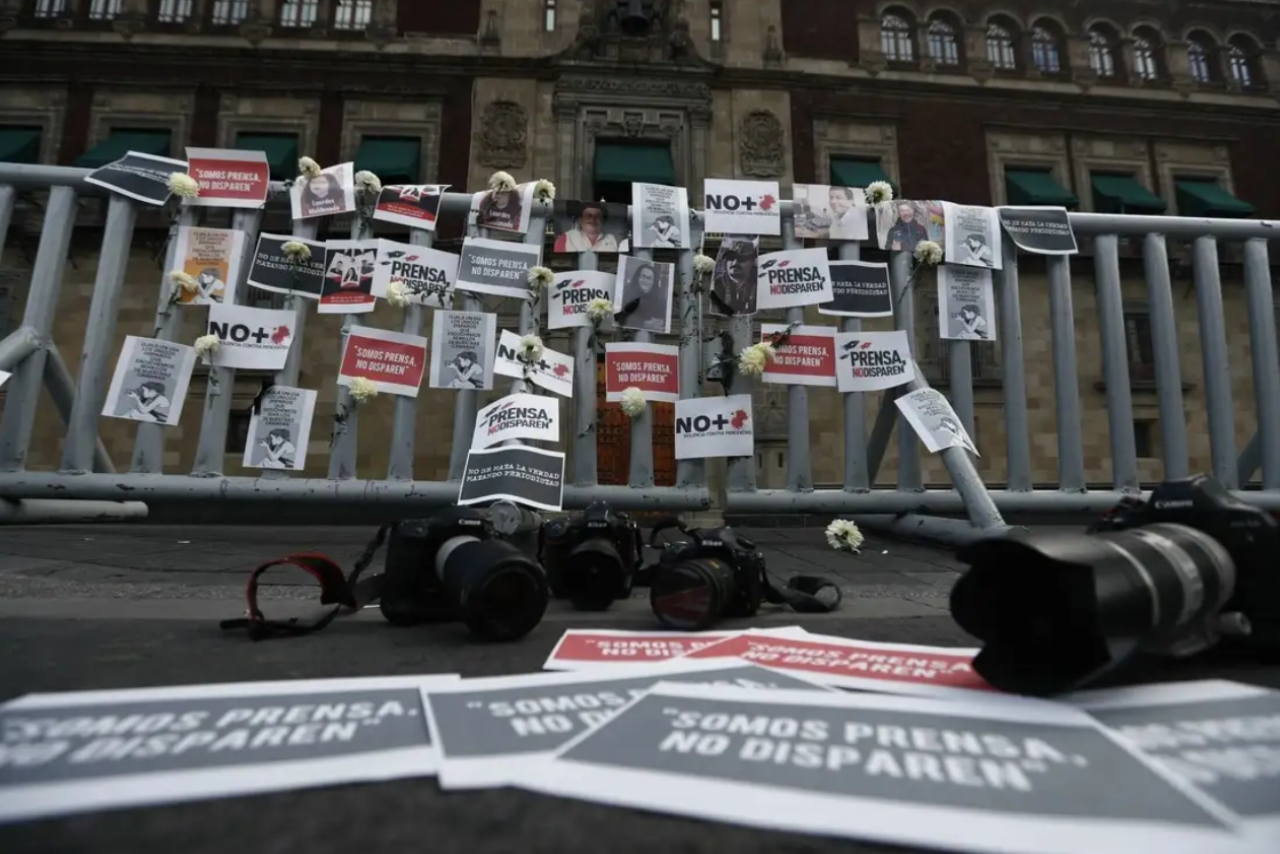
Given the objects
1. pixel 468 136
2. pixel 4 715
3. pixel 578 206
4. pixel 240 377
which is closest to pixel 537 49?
pixel 468 136

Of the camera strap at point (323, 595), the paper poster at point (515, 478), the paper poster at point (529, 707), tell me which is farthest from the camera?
the paper poster at point (515, 478)

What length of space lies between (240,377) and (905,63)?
12.3 meters

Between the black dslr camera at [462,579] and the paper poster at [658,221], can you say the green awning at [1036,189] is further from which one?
the black dslr camera at [462,579]

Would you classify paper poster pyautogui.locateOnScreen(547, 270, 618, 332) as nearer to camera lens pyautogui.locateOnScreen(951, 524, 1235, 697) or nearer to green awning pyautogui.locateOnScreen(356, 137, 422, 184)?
camera lens pyautogui.locateOnScreen(951, 524, 1235, 697)

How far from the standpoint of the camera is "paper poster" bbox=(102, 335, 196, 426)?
106 inches

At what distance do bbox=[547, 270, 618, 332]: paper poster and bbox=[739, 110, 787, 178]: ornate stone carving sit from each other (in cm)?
827

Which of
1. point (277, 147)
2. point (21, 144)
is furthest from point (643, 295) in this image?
point (21, 144)

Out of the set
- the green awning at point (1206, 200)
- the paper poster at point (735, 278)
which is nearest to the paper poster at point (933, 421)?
the paper poster at point (735, 278)

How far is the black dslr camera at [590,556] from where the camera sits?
5.18 ft

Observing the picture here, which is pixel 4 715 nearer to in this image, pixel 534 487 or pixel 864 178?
pixel 534 487

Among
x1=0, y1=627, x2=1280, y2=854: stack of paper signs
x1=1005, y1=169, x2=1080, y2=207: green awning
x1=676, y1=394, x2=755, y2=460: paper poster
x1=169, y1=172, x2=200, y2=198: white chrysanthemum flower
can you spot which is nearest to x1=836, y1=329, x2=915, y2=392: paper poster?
x1=676, y1=394, x2=755, y2=460: paper poster

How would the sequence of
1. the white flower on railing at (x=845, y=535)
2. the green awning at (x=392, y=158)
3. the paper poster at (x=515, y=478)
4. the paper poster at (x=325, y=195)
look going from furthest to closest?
the green awning at (x=392, y=158)
the paper poster at (x=325, y=195)
the white flower on railing at (x=845, y=535)
the paper poster at (x=515, y=478)

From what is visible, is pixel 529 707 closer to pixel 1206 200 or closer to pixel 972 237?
pixel 972 237

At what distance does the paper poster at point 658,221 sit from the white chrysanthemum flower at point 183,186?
2038 millimetres
